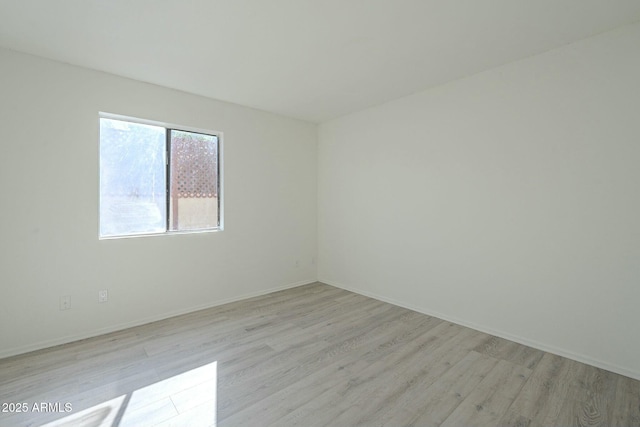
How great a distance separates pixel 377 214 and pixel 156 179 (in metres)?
2.70

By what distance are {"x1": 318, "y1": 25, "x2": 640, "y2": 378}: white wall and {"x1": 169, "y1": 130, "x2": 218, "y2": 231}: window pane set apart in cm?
206

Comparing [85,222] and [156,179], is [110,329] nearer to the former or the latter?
[85,222]

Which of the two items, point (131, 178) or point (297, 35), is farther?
point (131, 178)

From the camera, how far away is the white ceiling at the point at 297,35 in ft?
6.32

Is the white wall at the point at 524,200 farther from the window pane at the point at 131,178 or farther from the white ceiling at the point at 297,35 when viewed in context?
the window pane at the point at 131,178

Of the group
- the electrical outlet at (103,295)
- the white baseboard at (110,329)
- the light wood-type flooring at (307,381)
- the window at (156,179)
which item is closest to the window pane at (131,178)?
the window at (156,179)

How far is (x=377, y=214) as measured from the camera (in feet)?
12.8

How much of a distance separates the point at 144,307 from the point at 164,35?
260cm

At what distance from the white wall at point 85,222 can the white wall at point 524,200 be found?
1.80 meters

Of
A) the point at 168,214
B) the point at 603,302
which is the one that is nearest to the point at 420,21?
the point at 603,302

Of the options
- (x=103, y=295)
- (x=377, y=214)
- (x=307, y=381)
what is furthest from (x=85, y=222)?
(x=377, y=214)

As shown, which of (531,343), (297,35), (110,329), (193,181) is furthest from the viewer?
(193,181)

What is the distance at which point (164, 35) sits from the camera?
2.21 meters

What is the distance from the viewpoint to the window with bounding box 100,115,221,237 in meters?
2.94
